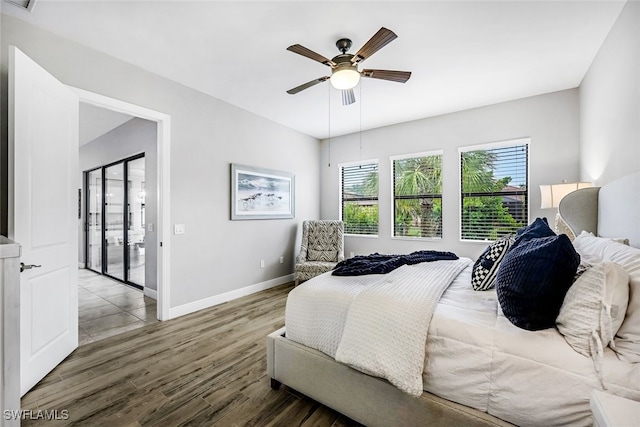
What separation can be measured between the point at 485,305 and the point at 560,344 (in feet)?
1.25

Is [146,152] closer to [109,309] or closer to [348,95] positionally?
Result: [109,309]

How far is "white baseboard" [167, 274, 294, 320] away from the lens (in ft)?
10.6

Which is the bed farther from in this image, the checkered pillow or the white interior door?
the white interior door

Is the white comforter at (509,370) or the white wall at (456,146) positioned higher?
the white wall at (456,146)

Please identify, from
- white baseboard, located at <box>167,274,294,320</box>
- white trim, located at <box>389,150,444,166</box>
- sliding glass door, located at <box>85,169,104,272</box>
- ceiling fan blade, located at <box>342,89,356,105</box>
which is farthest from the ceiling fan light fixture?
sliding glass door, located at <box>85,169,104,272</box>

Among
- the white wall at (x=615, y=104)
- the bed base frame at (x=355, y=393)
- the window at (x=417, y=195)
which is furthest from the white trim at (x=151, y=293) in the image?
the white wall at (x=615, y=104)

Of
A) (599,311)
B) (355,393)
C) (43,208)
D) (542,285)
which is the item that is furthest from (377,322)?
(43,208)

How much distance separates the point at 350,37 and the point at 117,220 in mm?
5077

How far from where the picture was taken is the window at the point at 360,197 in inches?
196

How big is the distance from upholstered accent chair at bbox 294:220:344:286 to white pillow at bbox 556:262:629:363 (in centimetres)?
328

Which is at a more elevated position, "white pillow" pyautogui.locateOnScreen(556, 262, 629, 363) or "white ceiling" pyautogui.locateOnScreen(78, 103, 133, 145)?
"white ceiling" pyautogui.locateOnScreen(78, 103, 133, 145)

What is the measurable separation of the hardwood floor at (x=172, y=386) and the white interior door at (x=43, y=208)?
0.24 metres

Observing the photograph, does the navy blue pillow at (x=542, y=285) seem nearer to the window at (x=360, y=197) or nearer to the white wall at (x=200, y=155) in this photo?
the white wall at (x=200, y=155)

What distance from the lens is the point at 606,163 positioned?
7.97ft
